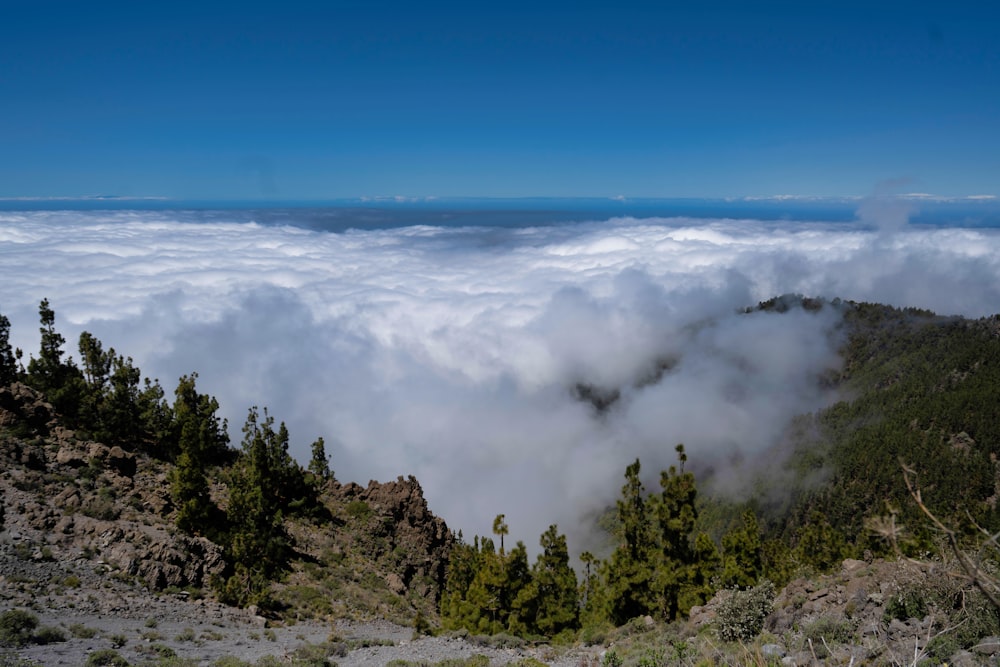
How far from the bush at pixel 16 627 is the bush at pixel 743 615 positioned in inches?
842

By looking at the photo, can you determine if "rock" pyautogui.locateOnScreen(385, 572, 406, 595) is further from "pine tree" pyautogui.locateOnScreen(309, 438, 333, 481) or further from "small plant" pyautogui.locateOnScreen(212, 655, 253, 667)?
"small plant" pyautogui.locateOnScreen(212, 655, 253, 667)

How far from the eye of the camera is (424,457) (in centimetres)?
17050

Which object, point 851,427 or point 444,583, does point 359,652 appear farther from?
point 851,427

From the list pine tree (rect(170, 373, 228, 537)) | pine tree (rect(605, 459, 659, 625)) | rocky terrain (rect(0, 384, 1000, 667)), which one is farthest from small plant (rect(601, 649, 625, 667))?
pine tree (rect(170, 373, 228, 537))

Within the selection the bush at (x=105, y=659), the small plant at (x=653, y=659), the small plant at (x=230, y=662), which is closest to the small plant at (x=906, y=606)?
the small plant at (x=653, y=659)

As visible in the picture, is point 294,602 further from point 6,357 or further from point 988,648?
point 6,357

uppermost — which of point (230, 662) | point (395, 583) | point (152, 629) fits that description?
point (230, 662)

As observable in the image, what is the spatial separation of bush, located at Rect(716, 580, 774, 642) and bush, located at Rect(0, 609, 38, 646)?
2139cm

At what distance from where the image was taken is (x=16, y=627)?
17219 millimetres

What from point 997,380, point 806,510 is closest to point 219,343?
point 806,510

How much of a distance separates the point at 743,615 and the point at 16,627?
75.0ft

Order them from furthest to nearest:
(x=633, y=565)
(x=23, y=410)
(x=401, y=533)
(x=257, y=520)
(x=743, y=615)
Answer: (x=401, y=533) → (x=23, y=410) → (x=257, y=520) → (x=633, y=565) → (x=743, y=615)

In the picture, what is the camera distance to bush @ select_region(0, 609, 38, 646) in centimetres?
1648

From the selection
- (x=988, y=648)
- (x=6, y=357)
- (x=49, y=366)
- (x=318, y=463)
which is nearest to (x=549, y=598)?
(x=988, y=648)
